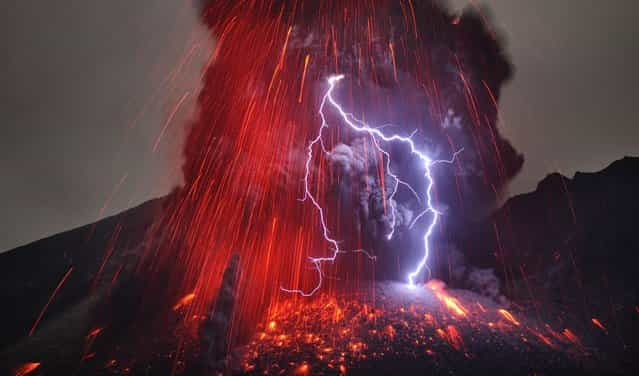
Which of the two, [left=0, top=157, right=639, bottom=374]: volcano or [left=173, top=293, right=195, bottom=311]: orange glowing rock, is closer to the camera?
[left=0, top=157, right=639, bottom=374]: volcano

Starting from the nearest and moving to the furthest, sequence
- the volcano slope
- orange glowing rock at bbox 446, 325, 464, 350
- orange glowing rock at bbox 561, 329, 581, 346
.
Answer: the volcano slope → orange glowing rock at bbox 446, 325, 464, 350 → orange glowing rock at bbox 561, 329, 581, 346

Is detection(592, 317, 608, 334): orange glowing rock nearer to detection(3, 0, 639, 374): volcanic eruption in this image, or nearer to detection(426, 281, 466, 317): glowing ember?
detection(3, 0, 639, 374): volcanic eruption

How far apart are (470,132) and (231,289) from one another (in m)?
15.3

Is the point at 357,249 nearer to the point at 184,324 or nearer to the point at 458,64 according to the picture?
the point at 184,324

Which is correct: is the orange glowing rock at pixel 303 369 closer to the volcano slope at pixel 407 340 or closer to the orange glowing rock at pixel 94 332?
the volcano slope at pixel 407 340

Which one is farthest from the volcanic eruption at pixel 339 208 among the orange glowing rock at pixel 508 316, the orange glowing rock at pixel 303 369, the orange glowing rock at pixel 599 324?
the orange glowing rock at pixel 303 369

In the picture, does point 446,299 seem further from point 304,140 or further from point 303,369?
point 304,140

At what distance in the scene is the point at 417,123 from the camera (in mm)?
12984

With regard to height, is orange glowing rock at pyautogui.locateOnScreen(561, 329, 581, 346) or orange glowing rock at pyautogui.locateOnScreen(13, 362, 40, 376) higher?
orange glowing rock at pyautogui.locateOnScreen(561, 329, 581, 346)

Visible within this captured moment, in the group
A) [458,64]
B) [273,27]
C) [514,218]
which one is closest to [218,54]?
[273,27]

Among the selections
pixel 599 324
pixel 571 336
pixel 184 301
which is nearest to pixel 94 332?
pixel 184 301

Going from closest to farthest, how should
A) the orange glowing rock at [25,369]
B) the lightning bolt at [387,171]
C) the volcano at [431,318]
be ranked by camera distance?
the volcano at [431,318], the orange glowing rock at [25,369], the lightning bolt at [387,171]

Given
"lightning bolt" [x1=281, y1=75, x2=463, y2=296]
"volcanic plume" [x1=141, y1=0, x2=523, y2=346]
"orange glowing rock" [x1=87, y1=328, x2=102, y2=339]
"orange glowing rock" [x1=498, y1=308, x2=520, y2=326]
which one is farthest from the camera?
"lightning bolt" [x1=281, y1=75, x2=463, y2=296]

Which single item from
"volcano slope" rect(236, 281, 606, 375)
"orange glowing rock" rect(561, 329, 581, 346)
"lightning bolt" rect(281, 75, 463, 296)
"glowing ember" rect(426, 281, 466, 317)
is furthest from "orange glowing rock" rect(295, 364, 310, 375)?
"orange glowing rock" rect(561, 329, 581, 346)
